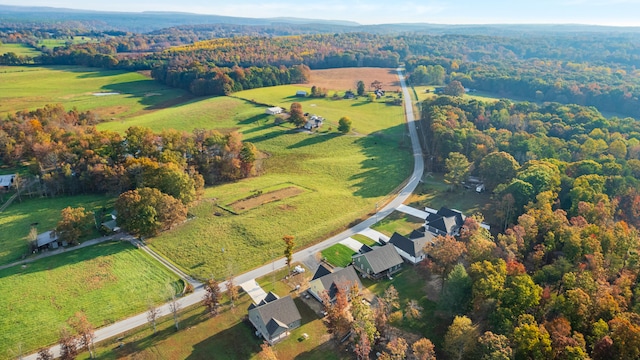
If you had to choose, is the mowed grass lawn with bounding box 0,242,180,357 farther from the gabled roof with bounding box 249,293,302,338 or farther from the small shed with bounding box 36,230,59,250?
the gabled roof with bounding box 249,293,302,338

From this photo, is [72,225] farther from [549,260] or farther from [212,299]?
[549,260]

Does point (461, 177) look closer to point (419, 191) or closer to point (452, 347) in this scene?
point (419, 191)

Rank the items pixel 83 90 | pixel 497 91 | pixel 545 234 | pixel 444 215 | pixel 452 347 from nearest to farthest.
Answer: pixel 452 347, pixel 545 234, pixel 444 215, pixel 83 90, pixel 497 91

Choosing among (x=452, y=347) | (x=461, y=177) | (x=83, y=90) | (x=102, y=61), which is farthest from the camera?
(x=102, y=61)

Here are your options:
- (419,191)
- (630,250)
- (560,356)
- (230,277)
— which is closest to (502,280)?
(560,356)

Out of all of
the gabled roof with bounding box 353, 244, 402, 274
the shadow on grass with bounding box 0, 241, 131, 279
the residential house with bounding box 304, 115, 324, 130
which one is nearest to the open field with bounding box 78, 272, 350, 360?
the gabled roof with bounding box 353, 244, 402, 274

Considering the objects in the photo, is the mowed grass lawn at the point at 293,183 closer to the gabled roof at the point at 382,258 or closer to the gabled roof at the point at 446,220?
the gabled roof at the point at 382,258
